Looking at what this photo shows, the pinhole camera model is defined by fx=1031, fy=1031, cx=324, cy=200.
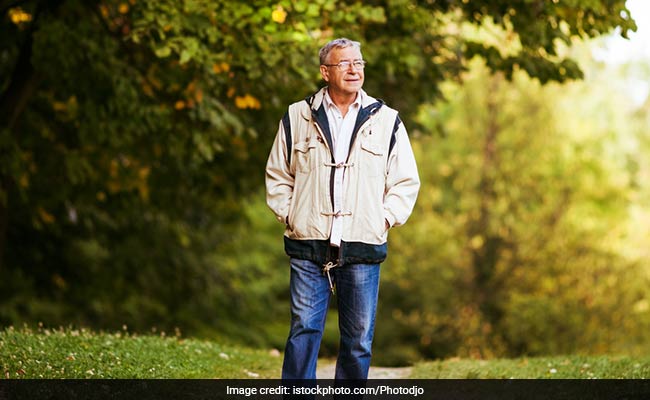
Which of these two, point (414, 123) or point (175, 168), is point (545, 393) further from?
point (175, 168)

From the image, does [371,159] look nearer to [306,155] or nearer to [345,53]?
[306,155]

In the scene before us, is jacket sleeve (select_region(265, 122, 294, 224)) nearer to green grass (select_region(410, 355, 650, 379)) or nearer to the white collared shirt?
the white collared shirt

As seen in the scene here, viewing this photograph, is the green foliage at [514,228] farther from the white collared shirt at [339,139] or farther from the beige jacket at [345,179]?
the white collared shirt at [339,139]

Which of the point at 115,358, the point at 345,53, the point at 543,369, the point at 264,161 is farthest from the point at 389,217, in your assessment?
the point at 264,161

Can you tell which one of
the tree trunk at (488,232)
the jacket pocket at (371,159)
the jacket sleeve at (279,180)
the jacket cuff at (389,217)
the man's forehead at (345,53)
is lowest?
the tree trunk at (488,232)

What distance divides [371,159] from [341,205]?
330 mm

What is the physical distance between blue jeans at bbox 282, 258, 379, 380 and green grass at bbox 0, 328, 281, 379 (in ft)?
5.19

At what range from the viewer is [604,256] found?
80.3 ft

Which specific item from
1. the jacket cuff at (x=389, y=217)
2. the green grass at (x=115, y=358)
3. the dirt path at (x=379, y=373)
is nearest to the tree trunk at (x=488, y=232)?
the dirt path at (x=379, y=373)

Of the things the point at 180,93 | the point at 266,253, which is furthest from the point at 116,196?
the point at 266,253

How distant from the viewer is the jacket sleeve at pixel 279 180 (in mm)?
6086

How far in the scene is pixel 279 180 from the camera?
20.1ft

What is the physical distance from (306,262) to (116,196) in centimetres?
1028

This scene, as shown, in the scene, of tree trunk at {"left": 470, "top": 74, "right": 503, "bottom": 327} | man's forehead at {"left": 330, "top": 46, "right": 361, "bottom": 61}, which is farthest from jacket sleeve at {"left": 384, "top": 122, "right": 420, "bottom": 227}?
tree trunk at {"left": 470, "top": 74, "right": 503, "bottom": 327}
